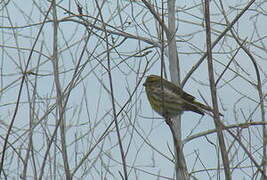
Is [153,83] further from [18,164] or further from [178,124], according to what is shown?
[18,164]

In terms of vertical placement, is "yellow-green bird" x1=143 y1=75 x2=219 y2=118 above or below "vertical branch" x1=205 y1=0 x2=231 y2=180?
above

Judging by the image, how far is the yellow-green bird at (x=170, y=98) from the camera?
4749mm

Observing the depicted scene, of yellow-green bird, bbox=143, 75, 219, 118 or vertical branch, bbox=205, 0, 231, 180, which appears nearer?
vertical branch, bbox=205, 0, 231, 180

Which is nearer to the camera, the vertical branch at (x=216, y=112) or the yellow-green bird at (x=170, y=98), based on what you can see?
the vertical branch at (x=216, y=112)

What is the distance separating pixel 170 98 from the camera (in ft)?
17.0

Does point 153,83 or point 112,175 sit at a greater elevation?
point 153,83

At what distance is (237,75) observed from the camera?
4793 millimetres

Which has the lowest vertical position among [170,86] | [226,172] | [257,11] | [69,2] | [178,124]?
[226,172]

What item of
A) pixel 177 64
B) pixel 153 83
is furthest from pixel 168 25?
pixel 153 83

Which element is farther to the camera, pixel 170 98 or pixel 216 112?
pixel 170 98

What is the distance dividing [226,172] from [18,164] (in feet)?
9.14

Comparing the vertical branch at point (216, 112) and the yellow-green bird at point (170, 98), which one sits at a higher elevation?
the yellow-green bird at point (170, 98)

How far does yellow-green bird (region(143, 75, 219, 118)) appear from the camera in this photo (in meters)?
4.75

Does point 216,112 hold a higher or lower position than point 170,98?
lower
